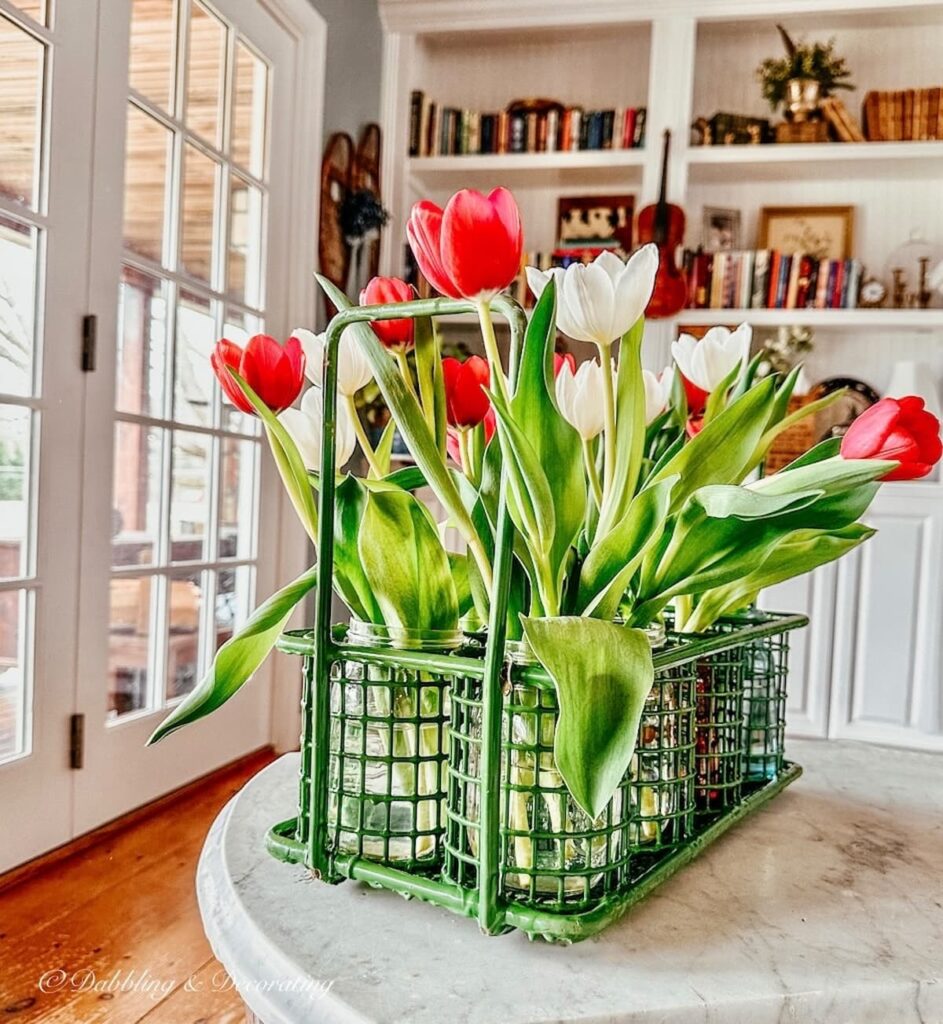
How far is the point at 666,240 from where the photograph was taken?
9.55ft

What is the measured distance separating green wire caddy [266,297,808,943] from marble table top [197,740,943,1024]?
0.02 metres

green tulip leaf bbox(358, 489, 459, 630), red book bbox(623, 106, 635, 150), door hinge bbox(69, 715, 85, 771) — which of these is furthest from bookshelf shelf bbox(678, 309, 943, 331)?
green tulip leaf bbox(358, 489, 459, 630)

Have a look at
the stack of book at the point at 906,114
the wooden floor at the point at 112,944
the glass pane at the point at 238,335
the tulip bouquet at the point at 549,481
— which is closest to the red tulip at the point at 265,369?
the tulip bouquet at the point at 549,481

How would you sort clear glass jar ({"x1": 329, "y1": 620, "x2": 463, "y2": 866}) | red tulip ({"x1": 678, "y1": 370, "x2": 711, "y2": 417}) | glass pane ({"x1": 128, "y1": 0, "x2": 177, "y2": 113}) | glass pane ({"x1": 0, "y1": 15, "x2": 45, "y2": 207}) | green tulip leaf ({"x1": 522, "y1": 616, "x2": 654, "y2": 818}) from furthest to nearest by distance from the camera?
1. glass pane ({"x1": 128, "y1": 0, "x2": 177, "y2": 113})
2. glass pane ({"x1": 0, "y1": 15, "x2": 45, "y2": 207})
3. red tulip ({"x1": 678, "y1": 370, "x2": 711, "y2": 417})
4. clear glass jar ({"x1": 329, "y1": 620, "x2": 463, "y2": 866})
5. green tulip leaf ({"x1": 522, "y1": 616, "x2": 654, "y2": 818})

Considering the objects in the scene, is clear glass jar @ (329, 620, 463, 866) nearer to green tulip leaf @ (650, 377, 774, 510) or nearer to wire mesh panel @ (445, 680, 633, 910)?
wire mesh panel @ (445, 680, 633, 910)

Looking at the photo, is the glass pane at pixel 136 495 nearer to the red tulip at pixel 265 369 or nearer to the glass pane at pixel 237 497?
the glass pane at pixel 237 497

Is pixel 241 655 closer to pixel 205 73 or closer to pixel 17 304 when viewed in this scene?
pixel 17 304

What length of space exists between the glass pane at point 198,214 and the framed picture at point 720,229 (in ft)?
5.36

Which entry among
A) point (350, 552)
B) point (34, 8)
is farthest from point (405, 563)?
point (34, 8)

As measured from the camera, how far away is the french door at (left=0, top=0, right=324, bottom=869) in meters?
1.81

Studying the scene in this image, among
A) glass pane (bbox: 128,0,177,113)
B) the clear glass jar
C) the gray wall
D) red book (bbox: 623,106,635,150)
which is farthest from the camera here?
red book (bbox: 623,106,635,150)

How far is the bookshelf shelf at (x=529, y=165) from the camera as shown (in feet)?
9.92

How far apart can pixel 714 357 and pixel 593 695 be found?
0.32 meters

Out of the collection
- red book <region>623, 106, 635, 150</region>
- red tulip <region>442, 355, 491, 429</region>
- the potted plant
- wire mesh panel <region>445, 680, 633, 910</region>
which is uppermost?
the potted plant
